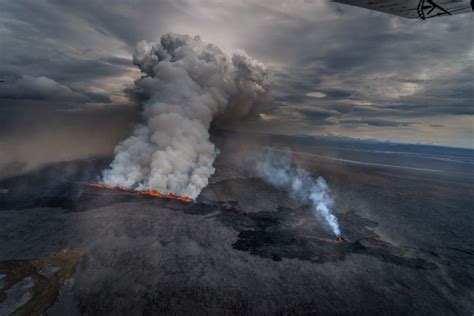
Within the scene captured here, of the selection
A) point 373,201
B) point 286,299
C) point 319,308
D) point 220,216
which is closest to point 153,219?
point 220,216

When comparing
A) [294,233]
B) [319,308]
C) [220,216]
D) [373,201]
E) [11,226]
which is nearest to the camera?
[319,308]

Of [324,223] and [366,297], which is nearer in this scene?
[366,297]

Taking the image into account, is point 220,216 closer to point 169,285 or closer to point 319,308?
point 169,285

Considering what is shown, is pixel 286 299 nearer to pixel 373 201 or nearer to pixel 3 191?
pixel 373 201

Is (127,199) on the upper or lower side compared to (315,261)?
lower

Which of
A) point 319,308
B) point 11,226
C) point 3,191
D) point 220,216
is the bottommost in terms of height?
point 3,191


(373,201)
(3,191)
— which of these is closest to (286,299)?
(373,201)

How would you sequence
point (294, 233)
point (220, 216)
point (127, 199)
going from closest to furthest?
1. point (294, 233)
2. point (220, 216)
3. point (127, 199)
